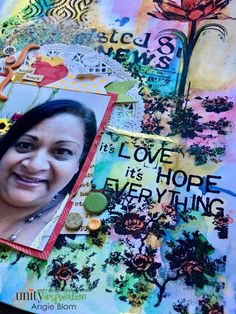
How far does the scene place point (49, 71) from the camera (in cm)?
78

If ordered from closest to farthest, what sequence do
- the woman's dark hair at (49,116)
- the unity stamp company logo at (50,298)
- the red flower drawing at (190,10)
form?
the unity stamp company logo at (50,298) < the woman's dark hair at (49,116) < the red flower drawing at (190,10)

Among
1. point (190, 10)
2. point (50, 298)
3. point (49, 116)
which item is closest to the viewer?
point (50, 298)

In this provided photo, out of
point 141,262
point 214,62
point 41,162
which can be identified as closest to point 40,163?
point 41,162

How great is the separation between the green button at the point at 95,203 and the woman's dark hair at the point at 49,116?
76 mm

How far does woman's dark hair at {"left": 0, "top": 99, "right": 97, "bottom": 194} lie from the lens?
0.69 m

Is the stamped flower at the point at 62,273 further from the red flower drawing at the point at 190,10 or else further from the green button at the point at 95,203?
the red flower drawing at the point at 190,10

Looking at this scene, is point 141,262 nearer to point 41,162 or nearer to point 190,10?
point 41,162

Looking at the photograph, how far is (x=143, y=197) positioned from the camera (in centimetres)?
62

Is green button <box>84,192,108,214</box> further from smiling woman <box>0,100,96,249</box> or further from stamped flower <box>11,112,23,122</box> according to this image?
stamped flower <box>11,112,23,122</box>

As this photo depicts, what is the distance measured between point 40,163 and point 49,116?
93 millimetres

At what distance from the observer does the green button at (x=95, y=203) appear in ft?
2.01

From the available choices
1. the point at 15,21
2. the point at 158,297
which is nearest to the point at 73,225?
the point at 158,297

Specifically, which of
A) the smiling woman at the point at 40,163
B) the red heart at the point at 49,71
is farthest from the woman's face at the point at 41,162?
the red heart at the point at 49,71

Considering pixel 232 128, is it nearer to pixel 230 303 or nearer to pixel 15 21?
pixel 230 303
